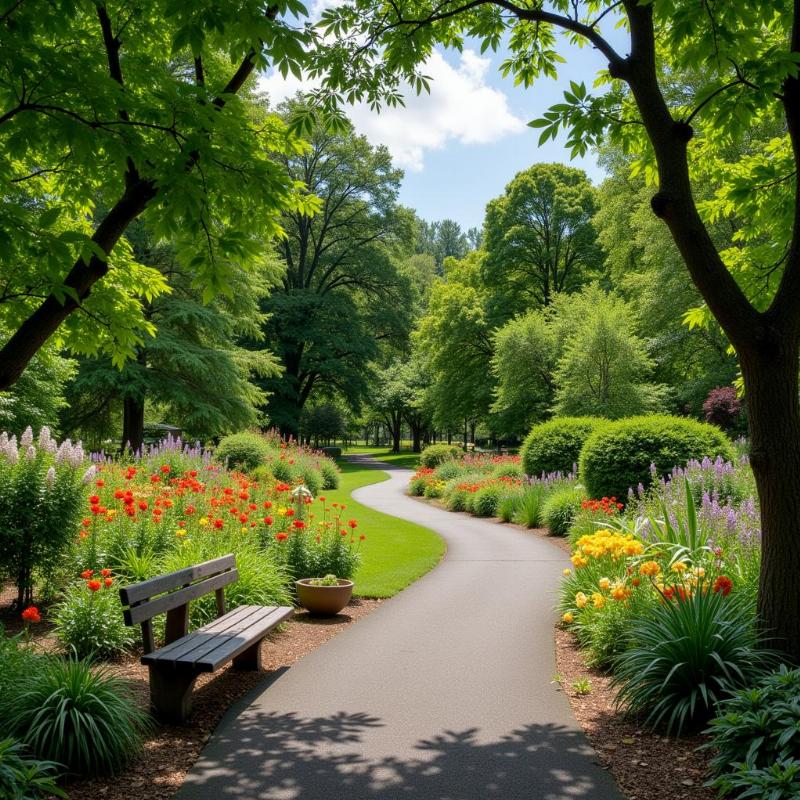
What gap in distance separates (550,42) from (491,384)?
28426 millimetres

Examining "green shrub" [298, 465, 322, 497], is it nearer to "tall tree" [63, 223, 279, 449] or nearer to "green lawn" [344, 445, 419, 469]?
"tall tree" [63, 223, 279, 449]

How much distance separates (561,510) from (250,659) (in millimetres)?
9129

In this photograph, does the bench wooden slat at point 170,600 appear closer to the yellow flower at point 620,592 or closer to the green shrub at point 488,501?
the yellow flower at point 620,592

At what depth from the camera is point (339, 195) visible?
4016 cm

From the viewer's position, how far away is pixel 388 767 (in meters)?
4.05

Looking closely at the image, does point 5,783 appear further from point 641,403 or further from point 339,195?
point 339,195

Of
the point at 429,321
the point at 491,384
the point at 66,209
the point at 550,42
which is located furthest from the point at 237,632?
the point at 429,321

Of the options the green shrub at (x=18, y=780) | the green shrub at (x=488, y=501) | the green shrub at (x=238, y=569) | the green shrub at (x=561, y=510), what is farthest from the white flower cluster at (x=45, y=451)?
the green shrub at (x=488, y=501)

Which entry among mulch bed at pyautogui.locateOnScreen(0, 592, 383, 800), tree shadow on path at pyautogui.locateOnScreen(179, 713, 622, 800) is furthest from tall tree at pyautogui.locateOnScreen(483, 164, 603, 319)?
tree shadow on path at pyautogui.locateOnScreen(179, 713, 622, 800)

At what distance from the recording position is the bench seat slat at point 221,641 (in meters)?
4.55

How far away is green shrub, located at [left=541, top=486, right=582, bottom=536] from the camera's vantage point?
13.6m

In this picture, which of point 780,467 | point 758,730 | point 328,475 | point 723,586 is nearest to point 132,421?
point 328,475

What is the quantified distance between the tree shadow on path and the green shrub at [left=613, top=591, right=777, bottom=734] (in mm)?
589

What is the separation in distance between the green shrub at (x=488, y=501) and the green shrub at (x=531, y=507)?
4.97ft
